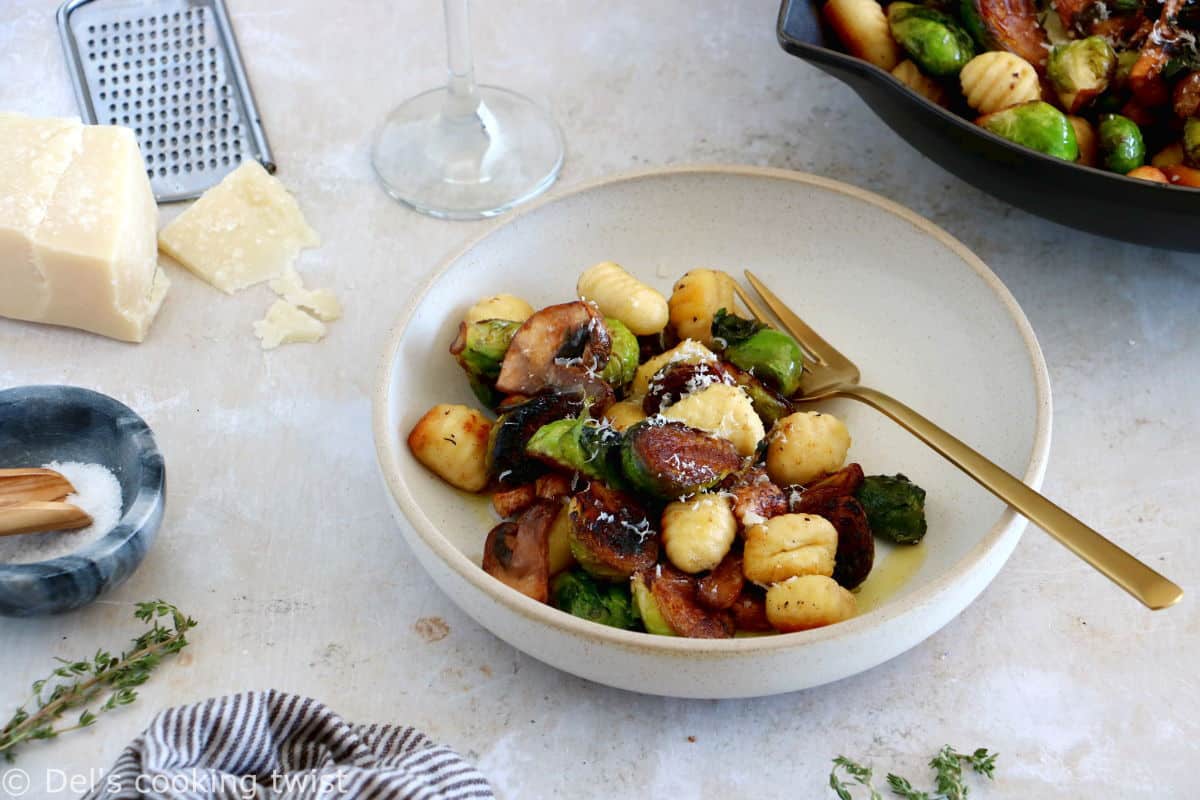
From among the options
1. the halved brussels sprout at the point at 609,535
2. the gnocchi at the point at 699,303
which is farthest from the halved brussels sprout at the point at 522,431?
the gnocchi at the point at 699,303

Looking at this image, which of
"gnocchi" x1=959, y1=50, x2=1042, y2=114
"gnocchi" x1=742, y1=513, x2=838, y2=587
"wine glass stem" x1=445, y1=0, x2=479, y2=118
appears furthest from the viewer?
"wine glass stem" x1=445, y1=0, x2=479, y2=118

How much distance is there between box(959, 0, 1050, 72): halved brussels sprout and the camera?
1680 mm

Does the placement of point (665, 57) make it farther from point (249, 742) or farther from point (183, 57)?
point (249, 742)

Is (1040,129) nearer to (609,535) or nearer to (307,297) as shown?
(609,535)

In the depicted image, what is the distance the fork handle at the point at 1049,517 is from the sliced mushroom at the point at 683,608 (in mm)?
294

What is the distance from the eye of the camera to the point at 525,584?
129 cm

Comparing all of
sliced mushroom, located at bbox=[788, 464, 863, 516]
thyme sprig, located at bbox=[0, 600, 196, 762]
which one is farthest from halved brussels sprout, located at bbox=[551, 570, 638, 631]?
thyme sprig, located at bbox=[0, 600, 196, 762]

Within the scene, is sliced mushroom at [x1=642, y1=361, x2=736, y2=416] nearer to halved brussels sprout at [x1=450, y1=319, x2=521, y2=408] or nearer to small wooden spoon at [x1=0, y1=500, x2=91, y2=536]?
halved brussels sprout at [x1=450, y1=319, x2=521, y2=408]

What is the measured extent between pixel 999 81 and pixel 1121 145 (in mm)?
164

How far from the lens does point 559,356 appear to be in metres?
1.43

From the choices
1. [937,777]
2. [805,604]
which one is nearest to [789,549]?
[805,604]

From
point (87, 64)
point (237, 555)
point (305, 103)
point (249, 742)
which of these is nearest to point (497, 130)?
point (305, 103)

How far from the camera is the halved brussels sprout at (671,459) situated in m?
1.27

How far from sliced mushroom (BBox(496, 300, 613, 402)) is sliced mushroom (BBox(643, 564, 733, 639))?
0.23m
